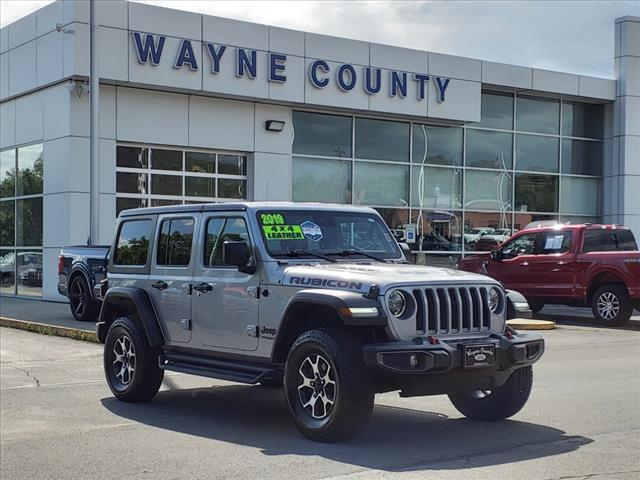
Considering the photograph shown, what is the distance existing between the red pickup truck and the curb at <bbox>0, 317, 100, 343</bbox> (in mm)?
8901

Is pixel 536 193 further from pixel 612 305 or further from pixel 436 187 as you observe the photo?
pixel 612 305

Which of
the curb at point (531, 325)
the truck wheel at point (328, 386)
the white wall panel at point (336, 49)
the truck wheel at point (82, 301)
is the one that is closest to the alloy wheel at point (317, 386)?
the truck wheel at point (328, 386)

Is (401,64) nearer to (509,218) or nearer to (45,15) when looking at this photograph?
(509,218)

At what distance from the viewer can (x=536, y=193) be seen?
93.7 feet

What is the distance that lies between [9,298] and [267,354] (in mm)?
17497

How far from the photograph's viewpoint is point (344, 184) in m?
24.8

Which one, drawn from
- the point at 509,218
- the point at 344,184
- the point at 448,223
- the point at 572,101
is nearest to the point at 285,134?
the point at 344,184

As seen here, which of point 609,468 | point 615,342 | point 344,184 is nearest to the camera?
point 609,468

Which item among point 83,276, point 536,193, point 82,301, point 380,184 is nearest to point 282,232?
point 83,276

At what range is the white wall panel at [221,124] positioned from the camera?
2247cm

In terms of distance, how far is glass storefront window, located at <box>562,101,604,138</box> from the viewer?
29.5 metres

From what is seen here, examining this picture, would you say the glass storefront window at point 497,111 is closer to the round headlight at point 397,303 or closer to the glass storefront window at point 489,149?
the glass storefront window at point 489,149

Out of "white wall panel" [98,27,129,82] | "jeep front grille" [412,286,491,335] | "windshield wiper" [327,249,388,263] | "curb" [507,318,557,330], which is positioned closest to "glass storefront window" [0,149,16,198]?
"white wall panel" [98,27,129,82]

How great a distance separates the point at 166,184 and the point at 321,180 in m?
4.35
